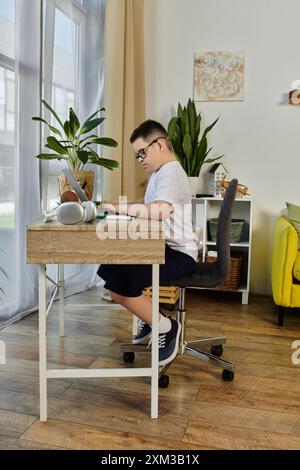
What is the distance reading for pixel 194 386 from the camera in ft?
6.75

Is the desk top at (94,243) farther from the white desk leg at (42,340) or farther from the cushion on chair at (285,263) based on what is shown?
the cushion on chair at (285,263)

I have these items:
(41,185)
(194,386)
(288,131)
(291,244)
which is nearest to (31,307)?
(41,185)

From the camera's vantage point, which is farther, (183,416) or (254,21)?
(254,21)

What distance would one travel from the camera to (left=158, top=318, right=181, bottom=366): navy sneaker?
2.02 meters

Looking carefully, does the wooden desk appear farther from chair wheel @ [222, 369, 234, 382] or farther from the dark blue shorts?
chair wheel @ [222, 369, 234, 382]

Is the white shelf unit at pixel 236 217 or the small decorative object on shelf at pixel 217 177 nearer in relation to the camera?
the white shelf unit at pixel 236 217

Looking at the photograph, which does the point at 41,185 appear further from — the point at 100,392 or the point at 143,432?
the point at 143,432

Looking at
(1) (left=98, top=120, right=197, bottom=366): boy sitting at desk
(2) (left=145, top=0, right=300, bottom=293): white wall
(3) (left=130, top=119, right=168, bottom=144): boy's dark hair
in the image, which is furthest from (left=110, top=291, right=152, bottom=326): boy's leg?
(2) (left=145, top=0, right=300, bottom=293): white wall

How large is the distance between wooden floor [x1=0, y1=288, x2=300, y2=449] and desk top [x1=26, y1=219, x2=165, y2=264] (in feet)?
2.05

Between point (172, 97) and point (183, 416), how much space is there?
274 cm

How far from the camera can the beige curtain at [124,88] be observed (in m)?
3.29

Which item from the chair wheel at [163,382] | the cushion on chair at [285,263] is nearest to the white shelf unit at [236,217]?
the cushion on chair at [285,263]

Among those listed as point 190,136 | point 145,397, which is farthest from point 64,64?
point 145,397

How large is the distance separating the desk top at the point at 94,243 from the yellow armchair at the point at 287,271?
4.64ft
